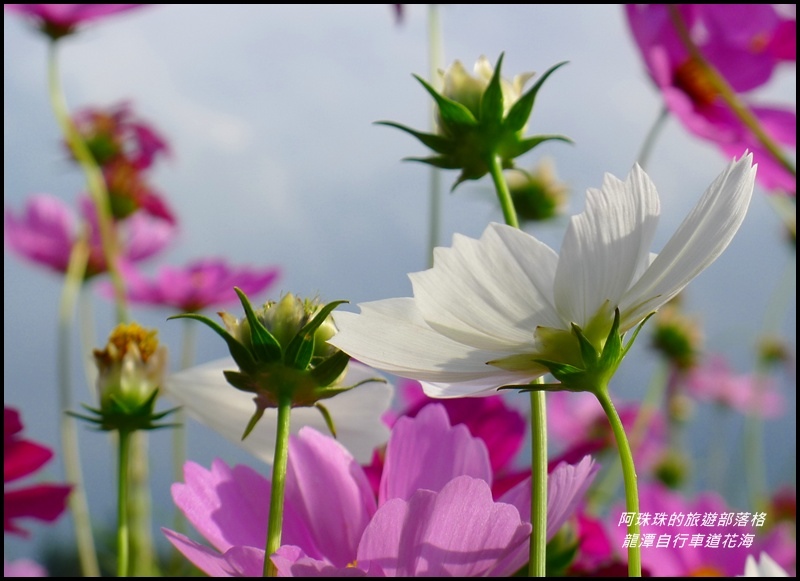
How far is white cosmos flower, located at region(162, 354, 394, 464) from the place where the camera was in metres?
0.19

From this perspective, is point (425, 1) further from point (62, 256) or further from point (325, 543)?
point (62, 256)

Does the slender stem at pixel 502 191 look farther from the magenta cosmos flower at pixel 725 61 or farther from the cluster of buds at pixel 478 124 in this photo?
the magenta cosmos flower at pixel 725 61

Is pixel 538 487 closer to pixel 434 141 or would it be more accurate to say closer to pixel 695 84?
pixel 434 141

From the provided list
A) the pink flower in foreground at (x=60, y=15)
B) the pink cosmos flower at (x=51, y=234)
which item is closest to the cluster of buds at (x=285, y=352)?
the pink flower in foreground at (x=60, y=15)

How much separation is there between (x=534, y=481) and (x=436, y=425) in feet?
0.18

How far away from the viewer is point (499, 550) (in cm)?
15

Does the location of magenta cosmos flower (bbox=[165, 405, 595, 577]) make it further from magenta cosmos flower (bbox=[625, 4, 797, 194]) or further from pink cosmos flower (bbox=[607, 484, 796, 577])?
magenta cosmos flower (bbox=[625, 4, 797, 194])

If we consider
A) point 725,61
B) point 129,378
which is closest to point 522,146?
A: point 129,378

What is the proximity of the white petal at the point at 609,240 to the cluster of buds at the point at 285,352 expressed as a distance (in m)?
0.04

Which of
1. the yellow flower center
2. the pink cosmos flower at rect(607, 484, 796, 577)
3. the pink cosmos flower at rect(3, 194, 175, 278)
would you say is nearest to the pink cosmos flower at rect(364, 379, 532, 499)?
the pink cosmos flower at rect(607, 484, 796, 577)

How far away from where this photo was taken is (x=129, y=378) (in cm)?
24

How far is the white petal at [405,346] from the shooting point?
0.15 meters

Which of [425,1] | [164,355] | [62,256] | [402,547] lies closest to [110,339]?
[164,355]

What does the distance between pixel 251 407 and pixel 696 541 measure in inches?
4.5
